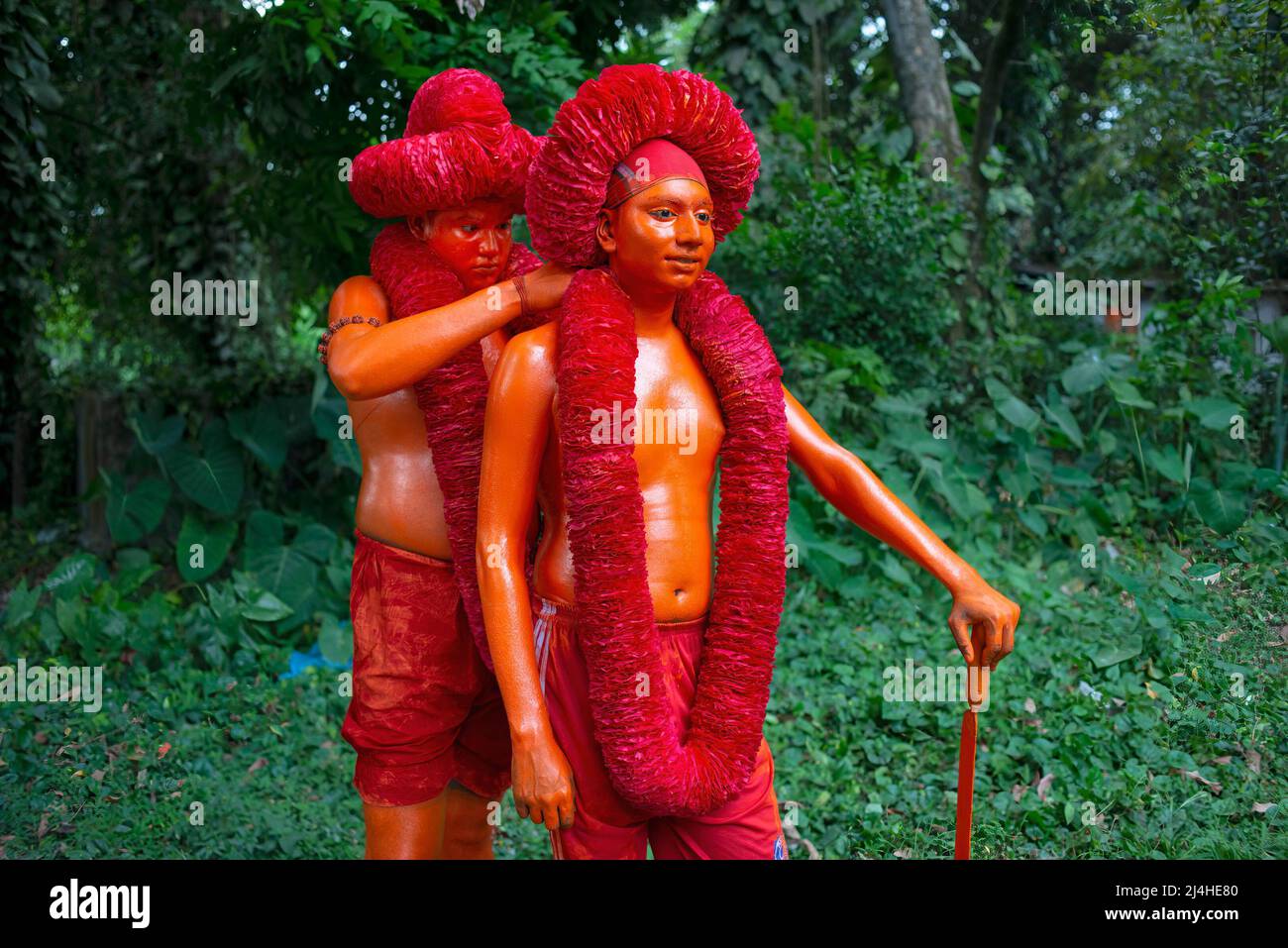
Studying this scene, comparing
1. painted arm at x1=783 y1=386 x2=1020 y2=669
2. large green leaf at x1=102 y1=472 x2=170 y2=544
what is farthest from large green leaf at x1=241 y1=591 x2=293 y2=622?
painted arm at x1=783 y1=386 x2=1020 y2=669

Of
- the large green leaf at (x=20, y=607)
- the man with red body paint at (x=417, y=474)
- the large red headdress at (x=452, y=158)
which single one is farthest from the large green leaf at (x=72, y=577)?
the large red headdress at (x=452, y=158)

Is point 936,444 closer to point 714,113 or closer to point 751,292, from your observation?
point 751,292

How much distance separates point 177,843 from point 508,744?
1565 mm

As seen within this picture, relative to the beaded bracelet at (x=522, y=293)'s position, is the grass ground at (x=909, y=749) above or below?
below

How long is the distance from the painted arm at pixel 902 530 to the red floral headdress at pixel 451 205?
0.69 metres

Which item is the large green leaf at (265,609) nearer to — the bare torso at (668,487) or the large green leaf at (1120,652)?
the bare torso at (668,487)

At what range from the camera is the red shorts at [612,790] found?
7.81 feet

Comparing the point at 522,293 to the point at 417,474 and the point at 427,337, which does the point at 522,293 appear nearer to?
the point at 427,337

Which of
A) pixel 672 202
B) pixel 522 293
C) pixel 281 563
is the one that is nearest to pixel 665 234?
pixel 672 202

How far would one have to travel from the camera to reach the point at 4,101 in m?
5.14

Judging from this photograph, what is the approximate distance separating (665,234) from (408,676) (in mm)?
1294

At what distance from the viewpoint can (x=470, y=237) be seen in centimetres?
285

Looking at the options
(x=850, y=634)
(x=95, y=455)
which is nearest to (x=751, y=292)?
(x=850, y=634)

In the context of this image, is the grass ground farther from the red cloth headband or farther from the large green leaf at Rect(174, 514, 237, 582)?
the red cloth headband
